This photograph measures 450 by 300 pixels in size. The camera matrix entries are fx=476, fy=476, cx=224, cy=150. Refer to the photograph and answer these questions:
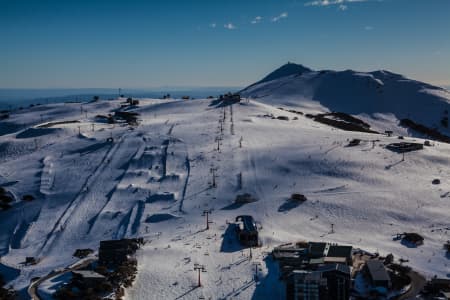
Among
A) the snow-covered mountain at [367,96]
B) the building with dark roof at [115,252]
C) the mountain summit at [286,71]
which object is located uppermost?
the mountain summit at [286,71]

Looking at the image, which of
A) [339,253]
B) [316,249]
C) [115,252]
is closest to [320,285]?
[316,249]

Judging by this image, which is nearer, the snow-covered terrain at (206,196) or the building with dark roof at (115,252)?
the building with dark roof at (115,252)

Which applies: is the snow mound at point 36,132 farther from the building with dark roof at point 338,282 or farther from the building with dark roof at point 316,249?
the building with dark roof at point 338,282

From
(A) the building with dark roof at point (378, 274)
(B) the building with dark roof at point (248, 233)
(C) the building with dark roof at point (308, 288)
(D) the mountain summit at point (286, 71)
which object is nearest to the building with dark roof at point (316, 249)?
(A) the building with dark roof at point (378, 274)

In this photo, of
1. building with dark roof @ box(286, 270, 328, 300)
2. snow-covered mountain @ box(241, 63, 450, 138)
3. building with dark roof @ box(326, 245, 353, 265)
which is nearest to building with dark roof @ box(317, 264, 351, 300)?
building with dark roof @ box(286, 270, 328, 300)

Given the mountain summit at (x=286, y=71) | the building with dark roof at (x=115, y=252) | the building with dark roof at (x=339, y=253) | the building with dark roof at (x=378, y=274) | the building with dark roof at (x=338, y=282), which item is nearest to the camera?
the building with dark roof at (x=338, y=282)

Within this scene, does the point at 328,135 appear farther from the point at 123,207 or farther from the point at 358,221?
the point at 123,207

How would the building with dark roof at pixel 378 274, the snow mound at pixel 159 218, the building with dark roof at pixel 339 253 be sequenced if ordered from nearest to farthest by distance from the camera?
the building with dark roof at pixel 378 274
the building with dark roof at pixel 339 253
the snow mound at pixel 159 218
